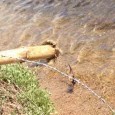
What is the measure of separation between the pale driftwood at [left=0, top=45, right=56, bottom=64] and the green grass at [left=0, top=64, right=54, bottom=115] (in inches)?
7.1

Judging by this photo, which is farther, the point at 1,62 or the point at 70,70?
the point at 70,70

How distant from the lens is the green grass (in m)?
5.01

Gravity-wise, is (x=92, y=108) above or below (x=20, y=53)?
below

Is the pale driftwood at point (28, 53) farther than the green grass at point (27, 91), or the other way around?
the pale driftwood at point (28, 53)

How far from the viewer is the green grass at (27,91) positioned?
16.4ft

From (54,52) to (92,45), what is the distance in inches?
31.7

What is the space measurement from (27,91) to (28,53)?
1444 mm

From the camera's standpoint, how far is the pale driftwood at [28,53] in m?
6.21

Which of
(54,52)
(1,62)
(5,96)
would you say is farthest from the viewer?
(54,52)

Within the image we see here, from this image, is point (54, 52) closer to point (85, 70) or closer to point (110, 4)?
point (85, 70)

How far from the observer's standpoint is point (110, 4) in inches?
341

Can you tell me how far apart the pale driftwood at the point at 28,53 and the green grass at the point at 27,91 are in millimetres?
180

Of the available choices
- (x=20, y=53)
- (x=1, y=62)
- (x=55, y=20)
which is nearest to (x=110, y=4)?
(x=55, y=20)

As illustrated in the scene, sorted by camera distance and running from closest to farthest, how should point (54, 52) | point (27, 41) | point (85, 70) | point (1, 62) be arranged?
point (1, 62) → point (85, 70) → point (54, 52) → point (27, 41)
